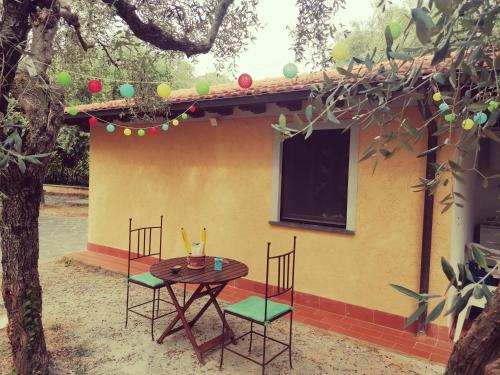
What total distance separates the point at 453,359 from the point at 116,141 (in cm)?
748

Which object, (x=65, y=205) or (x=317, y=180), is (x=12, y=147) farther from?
(x=65, y=205)

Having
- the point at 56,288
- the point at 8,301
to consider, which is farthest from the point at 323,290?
the point at 56,288

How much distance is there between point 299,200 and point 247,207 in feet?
2.90

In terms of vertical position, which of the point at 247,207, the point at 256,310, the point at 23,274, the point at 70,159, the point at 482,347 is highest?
the point at 70,159

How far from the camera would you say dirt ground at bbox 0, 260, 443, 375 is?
368cm

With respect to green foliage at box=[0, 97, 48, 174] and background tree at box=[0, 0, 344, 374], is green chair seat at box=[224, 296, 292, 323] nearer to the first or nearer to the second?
background tree at box=[0, 0, 344, 374]

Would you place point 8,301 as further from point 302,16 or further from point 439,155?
point 302,16

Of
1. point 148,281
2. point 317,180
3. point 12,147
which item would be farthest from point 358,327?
point 12,147

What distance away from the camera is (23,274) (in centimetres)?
321

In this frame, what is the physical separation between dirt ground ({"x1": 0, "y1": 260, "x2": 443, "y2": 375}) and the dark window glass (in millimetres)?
1600

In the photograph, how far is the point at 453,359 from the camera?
137 cm

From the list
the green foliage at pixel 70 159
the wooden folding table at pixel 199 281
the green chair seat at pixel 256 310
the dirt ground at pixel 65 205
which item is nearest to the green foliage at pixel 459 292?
the green chair seat at pixel 256 310

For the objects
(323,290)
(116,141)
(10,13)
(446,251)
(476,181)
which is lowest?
(323,290)

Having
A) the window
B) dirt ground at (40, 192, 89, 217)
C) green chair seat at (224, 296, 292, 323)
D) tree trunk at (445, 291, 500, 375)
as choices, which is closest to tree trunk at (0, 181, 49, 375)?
green chair seat at (224, 296, 292, 323)
